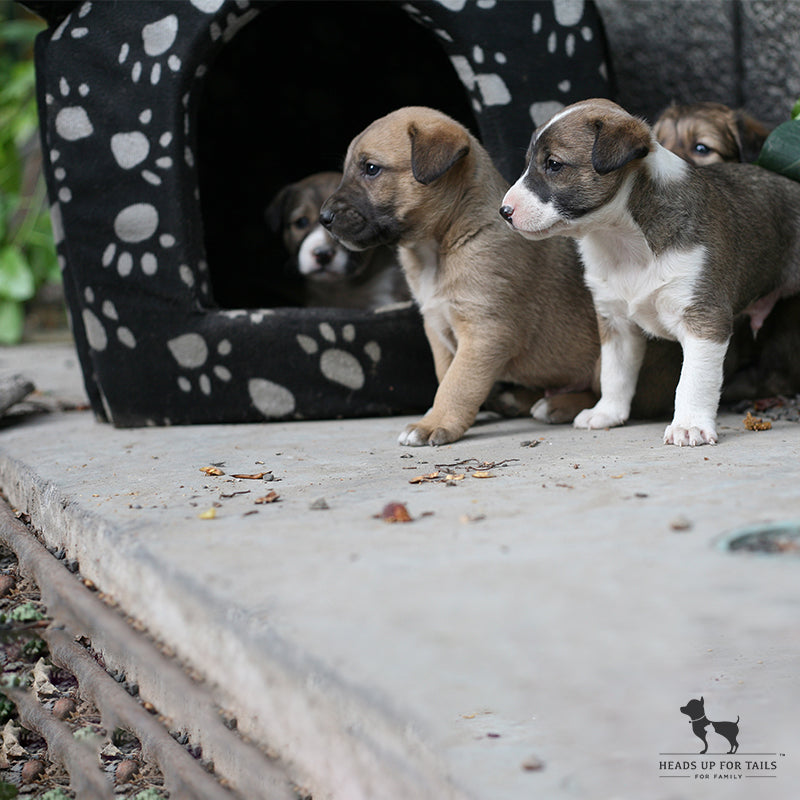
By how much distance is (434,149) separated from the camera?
3.54m

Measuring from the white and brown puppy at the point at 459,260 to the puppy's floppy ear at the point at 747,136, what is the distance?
0.93 m

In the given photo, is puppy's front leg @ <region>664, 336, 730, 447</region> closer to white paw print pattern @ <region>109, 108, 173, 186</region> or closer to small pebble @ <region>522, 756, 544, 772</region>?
small pebble @ <region>522, 756, 544, 772</region>

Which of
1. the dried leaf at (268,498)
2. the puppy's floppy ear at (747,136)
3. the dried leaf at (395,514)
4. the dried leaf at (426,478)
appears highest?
the puppy's floppy ear at (747,136)

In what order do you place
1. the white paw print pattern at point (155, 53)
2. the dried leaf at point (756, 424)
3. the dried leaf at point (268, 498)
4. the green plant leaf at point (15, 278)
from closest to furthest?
the dried leaf at point (268, 498) → the dried leaf at point (756, 424) → the white paw print pattern at point (155, 53) → the green plant leaf at point (15, 278)

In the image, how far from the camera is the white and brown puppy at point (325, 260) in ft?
15.9

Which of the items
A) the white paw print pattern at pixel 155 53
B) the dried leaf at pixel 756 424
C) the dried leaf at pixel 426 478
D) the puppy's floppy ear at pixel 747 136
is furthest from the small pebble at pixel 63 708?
the puppy's floppy ear at pixel 747 136

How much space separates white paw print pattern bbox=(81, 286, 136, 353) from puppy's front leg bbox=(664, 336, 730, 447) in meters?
2.26

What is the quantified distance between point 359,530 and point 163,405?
2.15 m

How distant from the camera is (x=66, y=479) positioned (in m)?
3.17

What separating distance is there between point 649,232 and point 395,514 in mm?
1464

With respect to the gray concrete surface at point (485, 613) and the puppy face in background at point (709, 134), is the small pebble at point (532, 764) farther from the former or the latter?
the puppy face in background at point (709, 134)

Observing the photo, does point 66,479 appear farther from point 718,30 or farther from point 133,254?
point 718,30

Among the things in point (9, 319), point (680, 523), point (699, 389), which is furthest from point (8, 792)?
point (9, 319)

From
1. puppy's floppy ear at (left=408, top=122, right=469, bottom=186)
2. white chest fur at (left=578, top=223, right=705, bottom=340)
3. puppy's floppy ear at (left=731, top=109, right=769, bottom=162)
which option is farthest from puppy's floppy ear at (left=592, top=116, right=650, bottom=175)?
puppy's floppy ear at (left=731, top=109, right=769, bottom=162)
